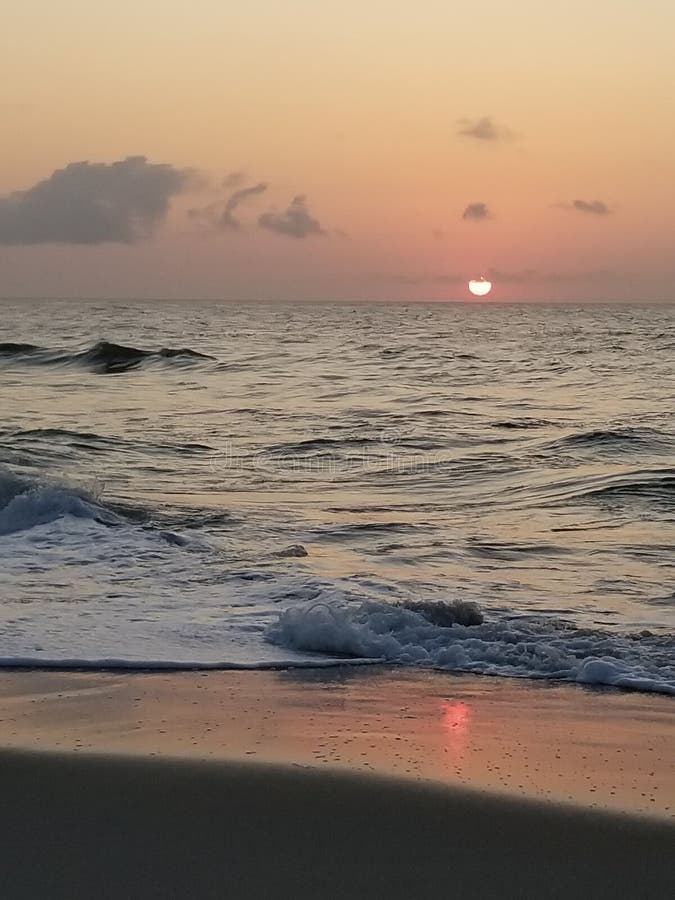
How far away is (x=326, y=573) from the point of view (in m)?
8.46

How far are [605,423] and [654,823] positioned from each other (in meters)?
16.2

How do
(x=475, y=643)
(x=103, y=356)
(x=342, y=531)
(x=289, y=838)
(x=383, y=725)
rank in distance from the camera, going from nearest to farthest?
(x=289, y=838), (x=383, y=725), (x=475, y=643), (x=342, y=531), (x=103, y=356)

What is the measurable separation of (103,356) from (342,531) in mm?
27494

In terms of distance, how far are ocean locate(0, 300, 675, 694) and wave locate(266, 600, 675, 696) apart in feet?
0.05

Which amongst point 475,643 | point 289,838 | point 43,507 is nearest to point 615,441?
point 43,507

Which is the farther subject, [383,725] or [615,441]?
[615,441]

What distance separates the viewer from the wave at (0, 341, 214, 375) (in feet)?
113

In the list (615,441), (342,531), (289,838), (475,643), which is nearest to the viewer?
(289,838)

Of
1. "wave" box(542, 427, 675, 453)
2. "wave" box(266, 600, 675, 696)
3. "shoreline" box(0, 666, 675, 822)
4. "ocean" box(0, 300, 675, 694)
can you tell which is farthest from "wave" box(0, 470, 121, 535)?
"wave" box(542, 427, 675, 453)

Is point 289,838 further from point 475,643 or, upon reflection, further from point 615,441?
point 615,441

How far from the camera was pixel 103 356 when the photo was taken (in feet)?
120

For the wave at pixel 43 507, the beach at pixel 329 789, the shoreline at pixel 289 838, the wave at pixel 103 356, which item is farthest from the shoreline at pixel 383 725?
the wave at pixel 103 356

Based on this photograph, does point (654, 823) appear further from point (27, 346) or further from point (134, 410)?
point (27, 346)

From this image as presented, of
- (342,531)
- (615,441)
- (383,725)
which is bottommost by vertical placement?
(342,531)
